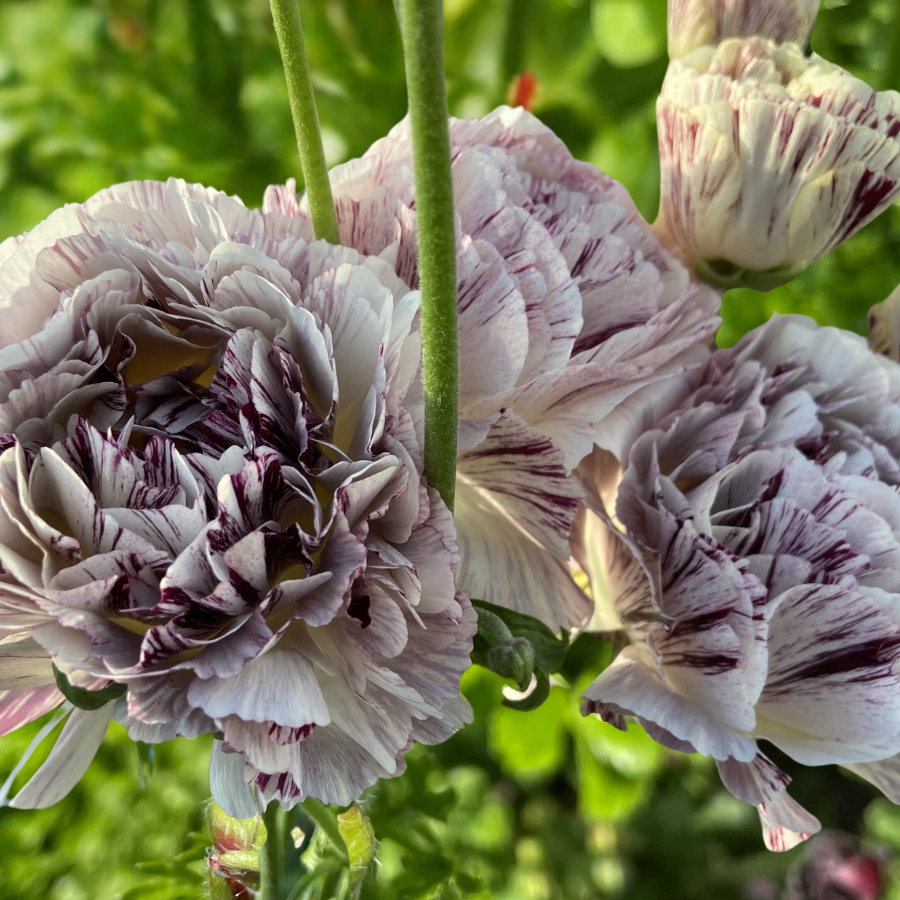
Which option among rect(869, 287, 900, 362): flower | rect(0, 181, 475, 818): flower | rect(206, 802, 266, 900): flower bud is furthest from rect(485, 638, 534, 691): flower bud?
rect(869, 287, 900, 362): flower

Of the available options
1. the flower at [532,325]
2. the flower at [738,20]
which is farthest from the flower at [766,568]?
the flower at [738,20]

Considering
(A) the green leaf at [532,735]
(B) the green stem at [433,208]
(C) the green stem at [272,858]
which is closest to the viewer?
(B) the green stem at [433,208]

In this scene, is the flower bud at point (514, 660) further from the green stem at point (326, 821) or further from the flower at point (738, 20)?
the flower at point (738, 20)

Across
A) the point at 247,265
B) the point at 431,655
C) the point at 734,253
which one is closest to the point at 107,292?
the point at 247,265

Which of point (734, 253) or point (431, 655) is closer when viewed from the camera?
point (431, 655)

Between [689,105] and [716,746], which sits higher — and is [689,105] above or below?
above

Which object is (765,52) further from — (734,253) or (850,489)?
(850,489)

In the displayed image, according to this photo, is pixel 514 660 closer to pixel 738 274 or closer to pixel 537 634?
pixel 537 634

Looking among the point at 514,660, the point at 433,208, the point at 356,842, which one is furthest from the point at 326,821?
the point at 433,208
